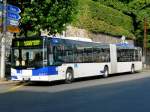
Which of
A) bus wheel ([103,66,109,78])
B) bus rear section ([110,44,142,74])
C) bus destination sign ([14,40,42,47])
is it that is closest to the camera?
bus destination sign ([14,40,42,47])

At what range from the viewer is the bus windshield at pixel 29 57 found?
24.3 m

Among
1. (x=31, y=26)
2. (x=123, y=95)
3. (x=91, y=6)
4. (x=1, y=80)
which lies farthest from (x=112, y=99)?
(x=91, y=6)

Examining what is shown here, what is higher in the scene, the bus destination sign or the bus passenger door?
the bus destination sign

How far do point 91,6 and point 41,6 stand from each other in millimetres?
18715

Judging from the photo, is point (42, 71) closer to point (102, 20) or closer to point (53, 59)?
point (53, 59)

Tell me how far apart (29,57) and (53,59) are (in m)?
1.28

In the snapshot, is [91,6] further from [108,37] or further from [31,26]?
[31,26]

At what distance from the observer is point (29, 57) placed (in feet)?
81.3

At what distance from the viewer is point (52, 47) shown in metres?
24.7

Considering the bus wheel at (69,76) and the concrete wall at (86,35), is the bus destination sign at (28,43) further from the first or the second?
the concrete wall at (86,35)

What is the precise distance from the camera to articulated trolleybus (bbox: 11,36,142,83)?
2431cm

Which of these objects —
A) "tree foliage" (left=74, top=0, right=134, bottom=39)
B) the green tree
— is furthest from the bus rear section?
the green tree

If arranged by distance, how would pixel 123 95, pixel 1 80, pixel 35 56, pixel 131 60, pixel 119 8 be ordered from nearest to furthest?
pixel 123 95 → pixel 35 56 → pixel 1 80 → pixel 131 60 → pixel 119 8

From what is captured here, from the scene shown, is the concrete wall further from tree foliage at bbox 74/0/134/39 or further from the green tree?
the green tree
